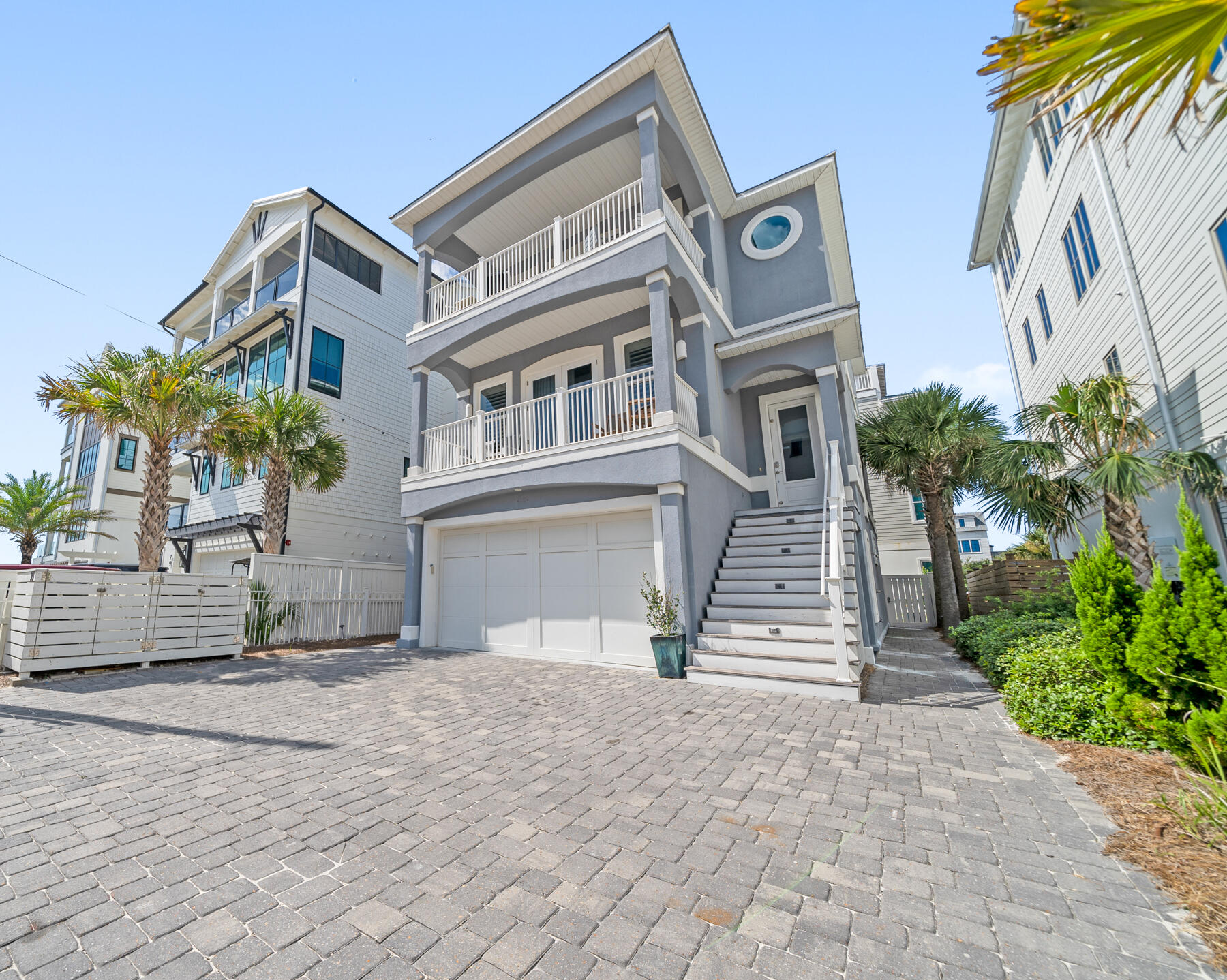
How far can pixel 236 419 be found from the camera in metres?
10.7

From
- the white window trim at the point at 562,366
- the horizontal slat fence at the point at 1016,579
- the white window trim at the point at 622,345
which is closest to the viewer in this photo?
the white window trim at the point at 622,345

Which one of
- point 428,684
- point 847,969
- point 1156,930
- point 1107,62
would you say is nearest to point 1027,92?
point 1107,62

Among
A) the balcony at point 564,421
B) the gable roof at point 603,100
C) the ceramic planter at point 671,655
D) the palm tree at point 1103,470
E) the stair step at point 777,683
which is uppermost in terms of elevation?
the gable roof at point 603,100

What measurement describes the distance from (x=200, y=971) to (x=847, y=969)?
236cm

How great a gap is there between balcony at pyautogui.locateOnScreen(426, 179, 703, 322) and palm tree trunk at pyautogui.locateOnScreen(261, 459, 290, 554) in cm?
544

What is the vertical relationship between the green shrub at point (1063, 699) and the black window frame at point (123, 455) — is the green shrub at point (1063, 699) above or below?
below

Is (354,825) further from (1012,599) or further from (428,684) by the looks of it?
(1012,599)

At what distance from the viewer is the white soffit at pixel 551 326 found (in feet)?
31.4

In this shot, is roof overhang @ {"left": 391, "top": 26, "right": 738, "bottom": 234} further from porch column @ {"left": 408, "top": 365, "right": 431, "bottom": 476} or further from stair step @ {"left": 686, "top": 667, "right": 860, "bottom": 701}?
stair step @ {"left": 686, "top": 667, "right": 860, "bottom": 701}

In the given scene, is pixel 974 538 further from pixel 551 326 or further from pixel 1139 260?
pixel 551 326

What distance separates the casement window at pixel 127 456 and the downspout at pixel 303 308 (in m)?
15.3

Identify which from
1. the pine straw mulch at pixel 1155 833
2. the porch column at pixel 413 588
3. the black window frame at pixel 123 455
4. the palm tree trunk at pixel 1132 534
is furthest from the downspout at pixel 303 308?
the palm tree trunk at pixel 1132 534

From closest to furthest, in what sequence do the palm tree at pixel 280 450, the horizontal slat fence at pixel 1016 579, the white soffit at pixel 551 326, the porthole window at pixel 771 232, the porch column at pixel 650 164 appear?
1. the porch column at pixel 650 164
2. the white soffit at pixel 551 326
3. the horizontal slat fence at pixel 1016 579
4. the porthole window at pixel 771 232
5. the palm tree at pixel 280 450

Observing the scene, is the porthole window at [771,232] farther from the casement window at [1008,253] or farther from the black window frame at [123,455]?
the black window frame at [123,455]
